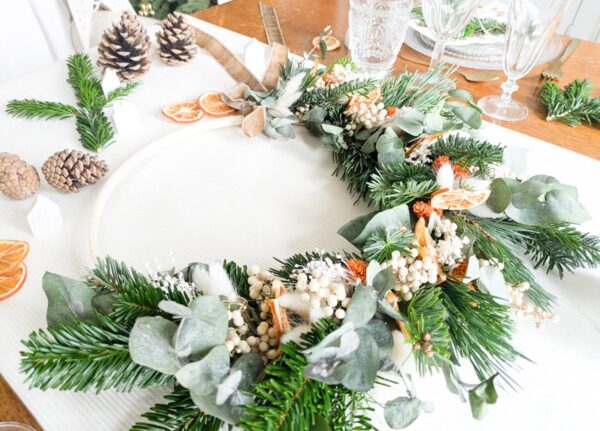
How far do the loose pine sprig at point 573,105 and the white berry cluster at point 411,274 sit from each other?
1.49 ft

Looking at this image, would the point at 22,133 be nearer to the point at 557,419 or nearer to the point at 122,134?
the point at 122,134

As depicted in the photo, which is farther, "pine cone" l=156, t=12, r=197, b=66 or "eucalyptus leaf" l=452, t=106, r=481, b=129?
"pine cone" l=156, t=12, r=197, b=66

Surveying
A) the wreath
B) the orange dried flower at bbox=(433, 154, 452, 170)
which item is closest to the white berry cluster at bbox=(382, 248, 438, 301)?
the wreath

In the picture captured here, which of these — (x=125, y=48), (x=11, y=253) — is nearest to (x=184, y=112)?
(x=125, y=48)

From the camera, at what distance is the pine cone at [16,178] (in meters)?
0.48

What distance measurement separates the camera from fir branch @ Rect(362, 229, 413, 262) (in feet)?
1.27

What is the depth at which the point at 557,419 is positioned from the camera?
1.11 ft

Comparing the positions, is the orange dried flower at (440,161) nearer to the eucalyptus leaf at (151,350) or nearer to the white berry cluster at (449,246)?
the white berry cluster at (449,246)

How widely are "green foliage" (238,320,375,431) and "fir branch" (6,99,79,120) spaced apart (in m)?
0.48

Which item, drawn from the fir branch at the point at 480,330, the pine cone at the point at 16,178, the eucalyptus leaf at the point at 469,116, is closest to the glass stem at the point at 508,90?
the eucalyptus leaf at the point at 469,116

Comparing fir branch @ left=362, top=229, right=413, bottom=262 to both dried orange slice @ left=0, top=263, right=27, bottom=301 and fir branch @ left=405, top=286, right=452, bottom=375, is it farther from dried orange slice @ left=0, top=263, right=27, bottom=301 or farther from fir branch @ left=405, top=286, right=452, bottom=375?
dried orange slice @ left=0, top=263, right=27, bottom=301

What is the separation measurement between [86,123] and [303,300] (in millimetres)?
419

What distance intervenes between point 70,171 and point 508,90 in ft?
2.04

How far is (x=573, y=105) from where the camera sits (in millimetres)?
677
